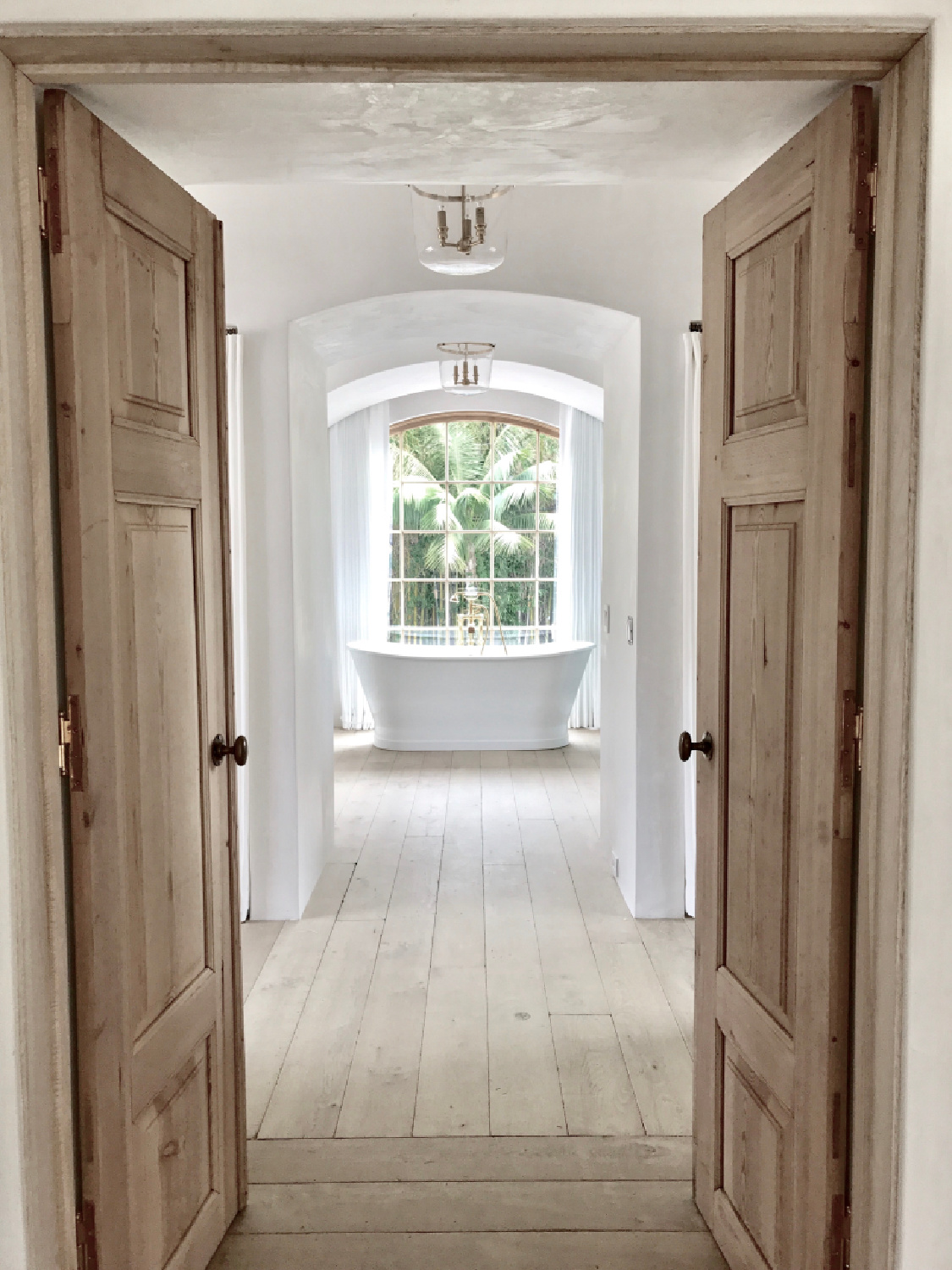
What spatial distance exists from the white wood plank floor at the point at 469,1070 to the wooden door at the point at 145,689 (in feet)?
1.12

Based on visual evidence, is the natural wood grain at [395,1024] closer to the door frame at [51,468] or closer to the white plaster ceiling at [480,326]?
the door frame at [51,468]

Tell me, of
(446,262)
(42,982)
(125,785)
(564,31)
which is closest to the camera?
(564,31)

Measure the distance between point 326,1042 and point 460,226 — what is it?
98.6 inches

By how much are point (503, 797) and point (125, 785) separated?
4.72 m

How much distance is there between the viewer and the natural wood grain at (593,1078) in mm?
2776

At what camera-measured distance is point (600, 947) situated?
4023 millimetres

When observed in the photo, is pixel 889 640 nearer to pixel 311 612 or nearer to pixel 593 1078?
pixel 593 1078

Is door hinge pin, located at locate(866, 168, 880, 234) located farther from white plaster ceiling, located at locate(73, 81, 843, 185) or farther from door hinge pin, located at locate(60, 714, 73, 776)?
door hinge pin, located at locate(60, 714, 73, 776)

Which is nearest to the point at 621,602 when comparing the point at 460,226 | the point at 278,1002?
the point at 460,226

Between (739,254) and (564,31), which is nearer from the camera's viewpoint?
(564,31)

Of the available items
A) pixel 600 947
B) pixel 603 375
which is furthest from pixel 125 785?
pixel 603 375

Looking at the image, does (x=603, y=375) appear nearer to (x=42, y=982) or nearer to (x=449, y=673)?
(x=449, y=673)

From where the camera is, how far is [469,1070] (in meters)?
3.07

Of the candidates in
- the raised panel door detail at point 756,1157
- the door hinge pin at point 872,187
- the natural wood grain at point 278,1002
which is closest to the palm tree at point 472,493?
the natural wood grain at point 278,1002
